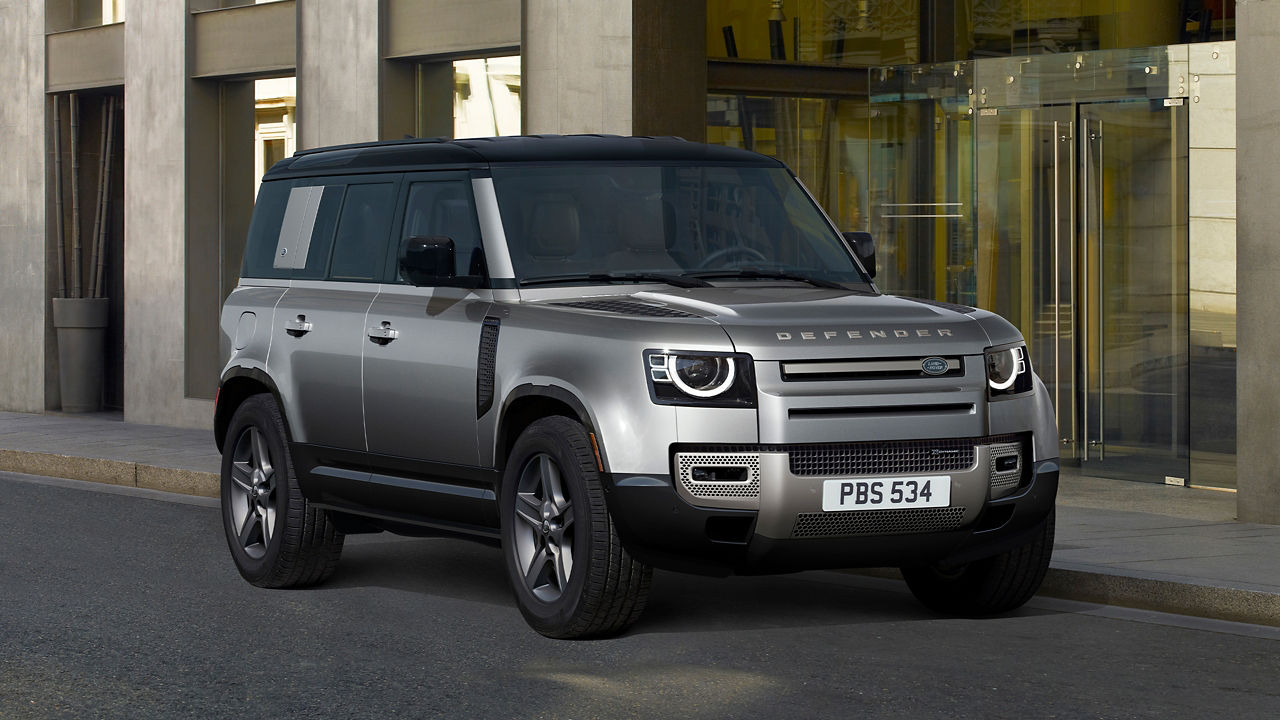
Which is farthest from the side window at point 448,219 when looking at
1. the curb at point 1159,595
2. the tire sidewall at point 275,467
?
the curb at point 1159,595

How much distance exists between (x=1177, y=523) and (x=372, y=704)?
Answer: 5740mm

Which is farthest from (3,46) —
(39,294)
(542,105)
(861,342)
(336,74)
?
(861,342)

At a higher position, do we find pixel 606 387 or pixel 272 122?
pixel 272 122

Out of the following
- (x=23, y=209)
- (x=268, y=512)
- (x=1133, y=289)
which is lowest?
(x=268, y=512)

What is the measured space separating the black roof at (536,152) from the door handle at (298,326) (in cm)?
74

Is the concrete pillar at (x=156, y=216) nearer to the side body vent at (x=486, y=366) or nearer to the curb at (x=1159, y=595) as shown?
the curb at (x=1159, y=595)

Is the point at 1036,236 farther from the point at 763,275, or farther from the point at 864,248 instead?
the point at 763,275

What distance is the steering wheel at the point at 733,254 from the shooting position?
788 cm

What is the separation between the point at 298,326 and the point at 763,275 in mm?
2279

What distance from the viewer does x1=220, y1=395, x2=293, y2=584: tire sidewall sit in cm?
867

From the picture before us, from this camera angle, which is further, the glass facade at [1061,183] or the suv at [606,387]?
the glass facade at [1061,183]

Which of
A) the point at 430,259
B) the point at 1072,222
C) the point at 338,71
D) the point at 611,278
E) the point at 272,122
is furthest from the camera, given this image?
the point at 272,122

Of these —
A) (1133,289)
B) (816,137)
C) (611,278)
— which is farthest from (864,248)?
(816,137)

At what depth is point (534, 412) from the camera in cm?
736
